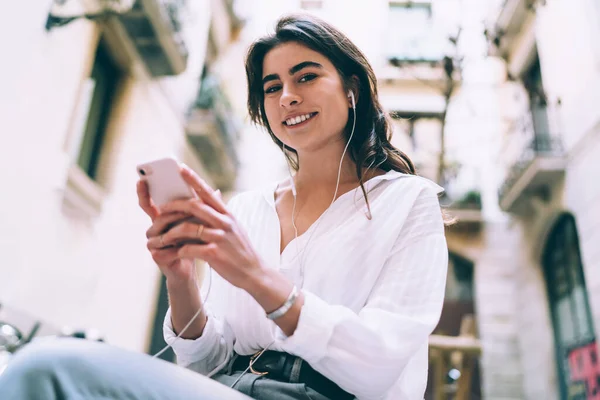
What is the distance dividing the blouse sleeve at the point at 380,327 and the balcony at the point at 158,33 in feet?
16.4

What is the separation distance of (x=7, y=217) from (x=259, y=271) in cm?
329

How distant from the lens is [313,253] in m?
1.06

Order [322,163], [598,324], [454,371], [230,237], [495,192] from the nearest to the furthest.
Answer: [230,237] → [322,163] → [454,371] → [598,324] → [495,192]

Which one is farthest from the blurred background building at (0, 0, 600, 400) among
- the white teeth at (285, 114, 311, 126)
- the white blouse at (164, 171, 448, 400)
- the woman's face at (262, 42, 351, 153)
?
the white blouse at (164, 171, 448, 400)

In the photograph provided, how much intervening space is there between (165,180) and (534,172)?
667cm

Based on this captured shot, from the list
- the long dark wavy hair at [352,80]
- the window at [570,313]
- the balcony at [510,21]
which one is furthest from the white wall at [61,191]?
the window at [570,313]

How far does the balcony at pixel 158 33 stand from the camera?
5.32 metres

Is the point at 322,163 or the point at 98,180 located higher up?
the point at 98,180

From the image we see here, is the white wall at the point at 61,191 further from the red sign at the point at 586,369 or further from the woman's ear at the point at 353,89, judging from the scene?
the red sign at the point at 586,369

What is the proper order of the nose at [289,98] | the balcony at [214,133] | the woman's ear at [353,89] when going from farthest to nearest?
1. the balcony at [214,133]
2. the woman's ear at [353,89]
3. the nose at [289,98]

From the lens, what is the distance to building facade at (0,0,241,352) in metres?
3.62

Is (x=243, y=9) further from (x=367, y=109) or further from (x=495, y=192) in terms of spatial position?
(x=367, y=109)

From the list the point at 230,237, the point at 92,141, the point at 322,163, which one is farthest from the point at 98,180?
the point at 230,237

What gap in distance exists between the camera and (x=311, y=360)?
2.81 feet
